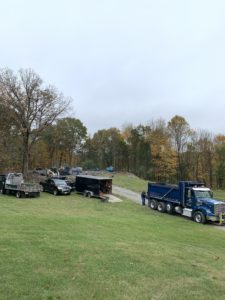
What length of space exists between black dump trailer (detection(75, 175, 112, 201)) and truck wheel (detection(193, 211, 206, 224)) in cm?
1115

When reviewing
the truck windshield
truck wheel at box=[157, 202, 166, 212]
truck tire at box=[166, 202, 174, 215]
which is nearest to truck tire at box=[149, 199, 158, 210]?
truck wheel at box=[157, 202, 166, 212]

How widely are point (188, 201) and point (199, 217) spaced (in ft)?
6.13

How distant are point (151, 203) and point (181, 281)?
23360mm

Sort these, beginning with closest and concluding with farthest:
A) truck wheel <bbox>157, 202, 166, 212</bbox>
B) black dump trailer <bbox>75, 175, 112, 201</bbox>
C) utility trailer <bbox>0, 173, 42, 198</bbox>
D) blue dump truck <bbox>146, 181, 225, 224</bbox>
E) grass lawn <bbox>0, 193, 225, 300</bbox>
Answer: grass lawn <bbox>0, 193, 225, 300</bbox>
blue dump truck <bbox>146, 181, 225, 224</bbox>
truck wheel <bbox>157, 202, 166, 212</bbox>
utility trailer <bbox>0, 173, 42, 198</bbox>
black dump trailer <bbox>75, 175, 112, 201</bbox>

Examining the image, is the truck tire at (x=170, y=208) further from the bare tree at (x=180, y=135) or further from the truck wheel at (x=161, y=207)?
the bare tree at (x=180, y=135)

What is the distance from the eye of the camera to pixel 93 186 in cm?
3612

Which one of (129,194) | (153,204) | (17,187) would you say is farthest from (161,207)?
(17,187)

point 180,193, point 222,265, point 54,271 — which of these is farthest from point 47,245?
point 180,193

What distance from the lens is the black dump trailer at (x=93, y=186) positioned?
35.8 meters

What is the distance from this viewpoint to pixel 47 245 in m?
10.3

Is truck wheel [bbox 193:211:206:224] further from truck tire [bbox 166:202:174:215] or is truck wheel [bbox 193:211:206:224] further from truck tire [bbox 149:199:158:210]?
truck tire [bbox 149:199:158:210]

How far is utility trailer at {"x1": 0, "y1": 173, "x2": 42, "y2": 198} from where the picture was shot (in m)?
32.3

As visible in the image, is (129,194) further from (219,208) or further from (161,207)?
(219,208)

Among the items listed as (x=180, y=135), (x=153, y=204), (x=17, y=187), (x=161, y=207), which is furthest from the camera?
(x=180, y=135)
